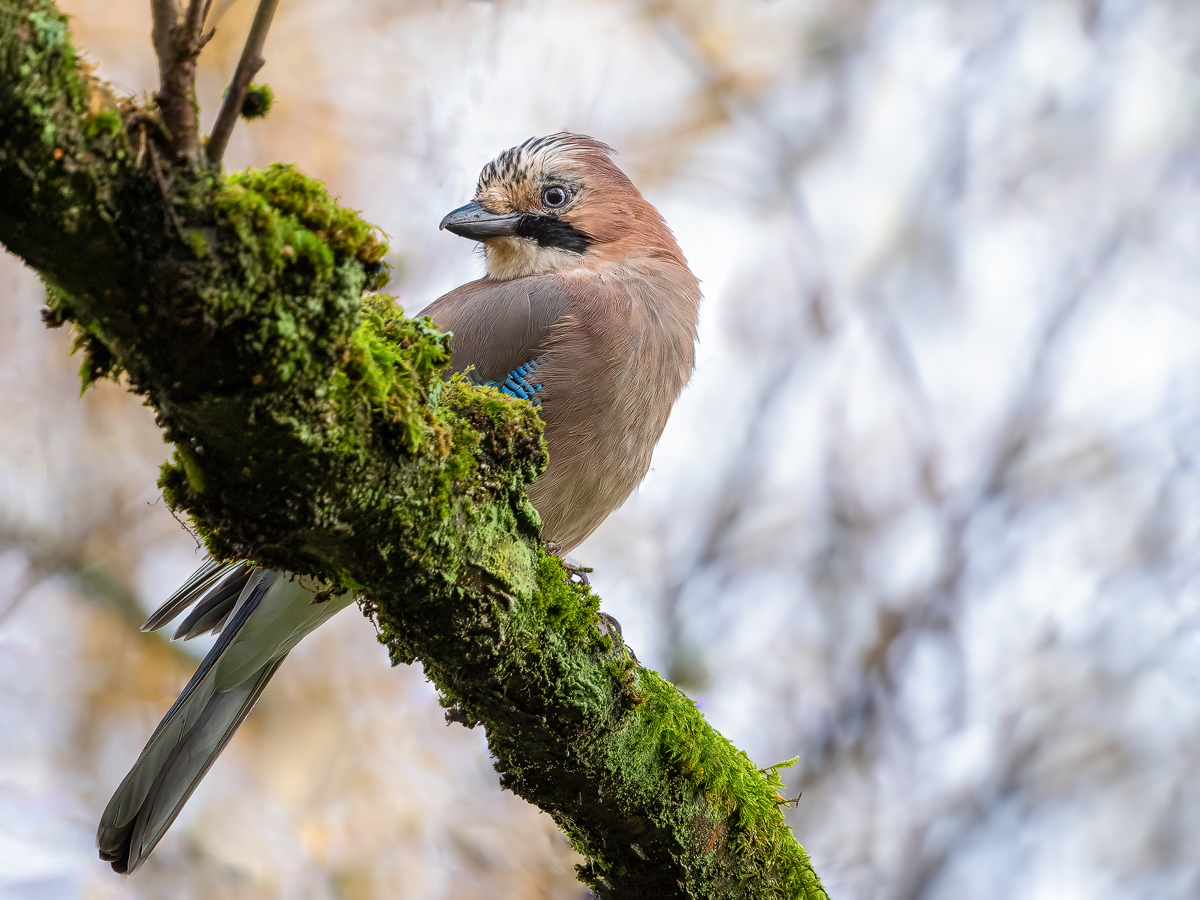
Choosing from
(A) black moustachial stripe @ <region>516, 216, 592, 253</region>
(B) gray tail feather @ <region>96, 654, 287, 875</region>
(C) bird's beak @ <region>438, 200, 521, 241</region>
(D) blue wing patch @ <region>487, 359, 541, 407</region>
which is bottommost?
(B) gray tail feather @ <region>96, 654, 287, 875</region>

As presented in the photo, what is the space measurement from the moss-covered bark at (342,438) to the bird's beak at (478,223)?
2.08m

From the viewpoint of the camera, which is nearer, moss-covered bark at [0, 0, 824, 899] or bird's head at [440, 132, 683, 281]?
moss-covered bark at [0, 0, 824, 899]

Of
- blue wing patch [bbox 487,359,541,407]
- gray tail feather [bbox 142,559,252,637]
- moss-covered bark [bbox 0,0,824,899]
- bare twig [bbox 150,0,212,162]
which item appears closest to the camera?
bare twig [bbox 150,0,212,162]

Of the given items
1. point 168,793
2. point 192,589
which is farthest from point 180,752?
point 192,589

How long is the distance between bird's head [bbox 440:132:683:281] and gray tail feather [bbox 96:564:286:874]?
1606 mm

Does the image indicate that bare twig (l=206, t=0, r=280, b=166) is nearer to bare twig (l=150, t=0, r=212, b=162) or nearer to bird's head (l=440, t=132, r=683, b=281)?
bare twig (l=150, t=0, r=212, b=162)

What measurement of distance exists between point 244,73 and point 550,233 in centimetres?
295

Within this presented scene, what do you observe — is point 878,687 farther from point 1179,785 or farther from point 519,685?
point 519,685

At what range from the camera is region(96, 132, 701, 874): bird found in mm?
2984

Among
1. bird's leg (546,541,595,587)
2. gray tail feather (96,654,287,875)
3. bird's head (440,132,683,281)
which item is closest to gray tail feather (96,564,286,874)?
gray tail feather (96,654,287,875)

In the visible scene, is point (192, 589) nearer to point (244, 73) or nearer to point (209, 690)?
point (209, 690)

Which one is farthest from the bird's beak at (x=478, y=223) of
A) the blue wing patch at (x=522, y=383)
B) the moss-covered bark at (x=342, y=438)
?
the moss-covered bark at (x=342, y=438)

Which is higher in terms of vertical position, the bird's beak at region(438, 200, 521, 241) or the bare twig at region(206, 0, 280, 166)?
the bird's beak at region(438, 200, 521, 241)

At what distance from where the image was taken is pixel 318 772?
15.8ft
